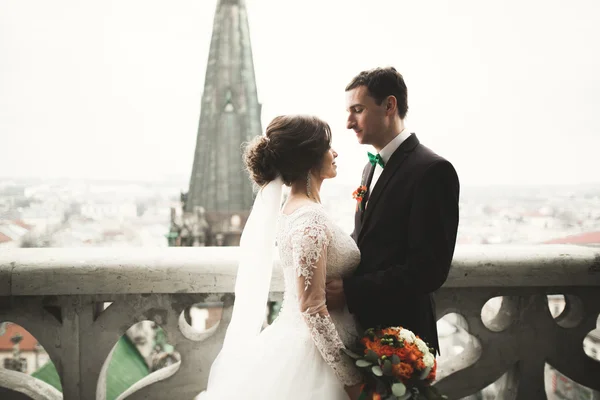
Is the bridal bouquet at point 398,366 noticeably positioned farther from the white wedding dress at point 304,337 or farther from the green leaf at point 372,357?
the white wedding dress at point 304,337

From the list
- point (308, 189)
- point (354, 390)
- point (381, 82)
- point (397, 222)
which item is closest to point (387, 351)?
point (354, 390)

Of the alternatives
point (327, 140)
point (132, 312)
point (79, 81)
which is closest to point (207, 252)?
point (132, 312)

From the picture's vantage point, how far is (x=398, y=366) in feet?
4.44

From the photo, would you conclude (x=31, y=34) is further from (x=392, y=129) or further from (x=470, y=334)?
(x=470, y=334)

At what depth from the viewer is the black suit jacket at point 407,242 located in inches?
60.8

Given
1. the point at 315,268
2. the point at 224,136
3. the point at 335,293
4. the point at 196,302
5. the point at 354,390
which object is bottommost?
the point at 354,390

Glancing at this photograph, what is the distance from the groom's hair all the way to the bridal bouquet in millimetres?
890

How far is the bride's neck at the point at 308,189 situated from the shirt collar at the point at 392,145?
31cm

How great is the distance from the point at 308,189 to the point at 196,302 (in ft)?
2.32

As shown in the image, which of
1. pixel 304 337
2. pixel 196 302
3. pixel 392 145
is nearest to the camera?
pixel 304 337

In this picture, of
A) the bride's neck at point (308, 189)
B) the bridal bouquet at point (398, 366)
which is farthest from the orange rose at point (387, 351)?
the bride's neck at point (308, 189)

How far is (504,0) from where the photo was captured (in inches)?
151

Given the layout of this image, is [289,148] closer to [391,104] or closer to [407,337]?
[391,104]

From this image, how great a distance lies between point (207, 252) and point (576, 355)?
178cm
